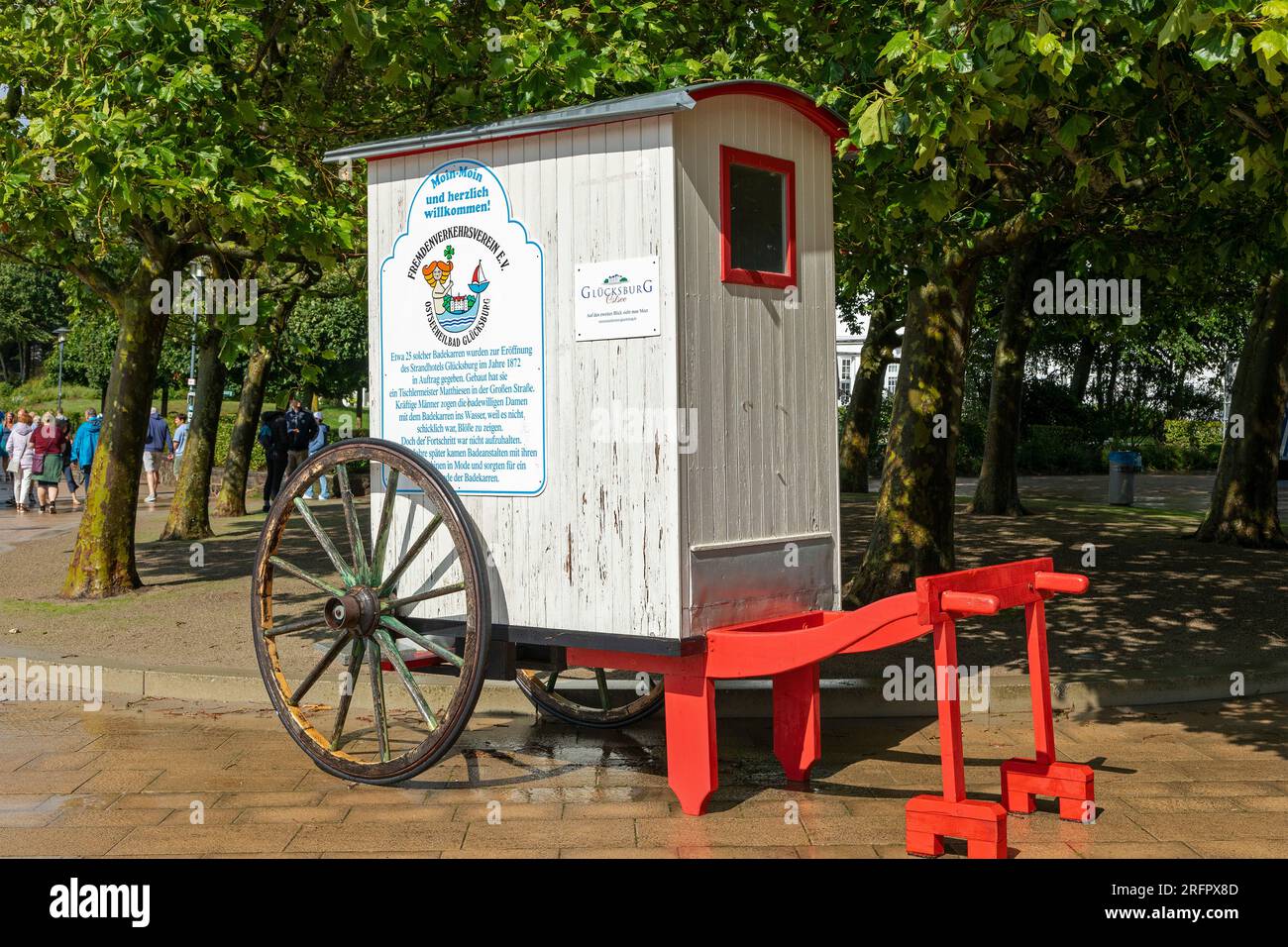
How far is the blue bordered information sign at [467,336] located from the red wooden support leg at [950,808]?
1.99m

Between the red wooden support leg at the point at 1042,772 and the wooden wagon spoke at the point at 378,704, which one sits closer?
the red wooden support leg at the point at 1042,772

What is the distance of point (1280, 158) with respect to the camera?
Result: 7.32 m

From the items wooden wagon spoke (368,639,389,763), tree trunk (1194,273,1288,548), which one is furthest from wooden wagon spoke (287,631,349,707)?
tree trunk (1194,273,1288,548)

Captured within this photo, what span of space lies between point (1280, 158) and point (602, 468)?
160 inches

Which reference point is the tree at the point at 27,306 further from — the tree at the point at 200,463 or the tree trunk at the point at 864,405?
the tree at the point at 200,463

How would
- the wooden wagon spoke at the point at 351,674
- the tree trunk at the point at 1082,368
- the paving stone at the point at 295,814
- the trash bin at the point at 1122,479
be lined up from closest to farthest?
1. the paving stone at the point at 295,814
2. the wooden wagon spoke at the point at 351,674
3. the trash bin at the point at 1122,479
4. the tree trunk at the point at 1082,368

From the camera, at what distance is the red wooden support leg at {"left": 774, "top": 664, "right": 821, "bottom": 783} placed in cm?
657

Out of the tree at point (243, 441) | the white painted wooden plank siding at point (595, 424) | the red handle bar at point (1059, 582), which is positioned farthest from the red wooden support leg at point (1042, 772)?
the tree at point (243, 441)

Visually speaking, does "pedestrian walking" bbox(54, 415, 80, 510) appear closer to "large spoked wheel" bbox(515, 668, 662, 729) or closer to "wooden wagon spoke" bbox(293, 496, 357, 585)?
"large spoked wheel" bbox(515, 668, 662, 729)

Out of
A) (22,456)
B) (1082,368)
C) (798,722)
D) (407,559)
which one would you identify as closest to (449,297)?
(407,559)

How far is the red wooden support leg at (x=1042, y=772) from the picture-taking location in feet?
19.2

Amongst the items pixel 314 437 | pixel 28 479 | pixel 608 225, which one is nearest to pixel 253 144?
pixel 608 225

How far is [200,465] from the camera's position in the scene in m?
18.2

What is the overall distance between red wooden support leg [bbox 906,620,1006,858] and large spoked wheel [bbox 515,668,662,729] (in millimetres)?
2230
